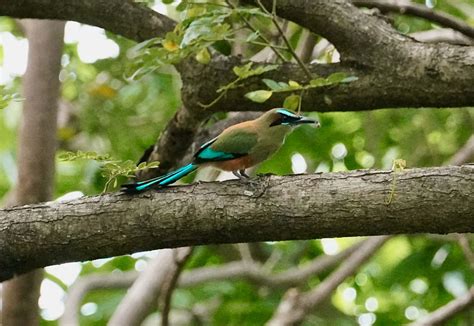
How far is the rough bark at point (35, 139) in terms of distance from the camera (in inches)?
216

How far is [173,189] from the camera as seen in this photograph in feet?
11.3

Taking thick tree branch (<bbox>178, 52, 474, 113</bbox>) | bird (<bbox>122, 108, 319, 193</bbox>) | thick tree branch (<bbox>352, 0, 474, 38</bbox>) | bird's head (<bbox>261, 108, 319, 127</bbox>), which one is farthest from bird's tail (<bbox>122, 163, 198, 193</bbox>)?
thick tree branch (<bbox>352, 0, 474, 38</bbox>)

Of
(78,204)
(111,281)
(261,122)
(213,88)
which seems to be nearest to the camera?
(78,204)

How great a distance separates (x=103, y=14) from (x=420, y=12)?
1.68 metres

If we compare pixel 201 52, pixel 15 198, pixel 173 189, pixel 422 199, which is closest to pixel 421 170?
pixel 422 199

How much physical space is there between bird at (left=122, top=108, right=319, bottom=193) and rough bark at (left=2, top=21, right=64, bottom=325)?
2.03m

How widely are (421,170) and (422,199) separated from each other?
5.3 inches

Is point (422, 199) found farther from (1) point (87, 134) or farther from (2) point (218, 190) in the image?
(1) point (87, 134)

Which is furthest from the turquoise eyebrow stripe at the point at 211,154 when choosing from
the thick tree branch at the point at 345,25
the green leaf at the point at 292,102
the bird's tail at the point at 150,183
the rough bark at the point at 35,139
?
the rough bark at the point at 35,139

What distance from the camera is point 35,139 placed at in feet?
18.7

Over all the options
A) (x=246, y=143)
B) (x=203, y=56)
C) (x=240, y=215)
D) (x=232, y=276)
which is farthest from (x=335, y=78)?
(x=232, y=276)

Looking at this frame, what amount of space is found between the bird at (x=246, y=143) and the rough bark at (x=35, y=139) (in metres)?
2.03

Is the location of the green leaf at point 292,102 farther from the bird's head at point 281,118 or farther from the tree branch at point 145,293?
the tree branch at point 145,293

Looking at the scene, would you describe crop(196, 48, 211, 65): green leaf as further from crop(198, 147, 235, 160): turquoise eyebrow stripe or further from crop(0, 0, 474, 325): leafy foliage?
crop(0, 0, 474, 325): leafy foliage
